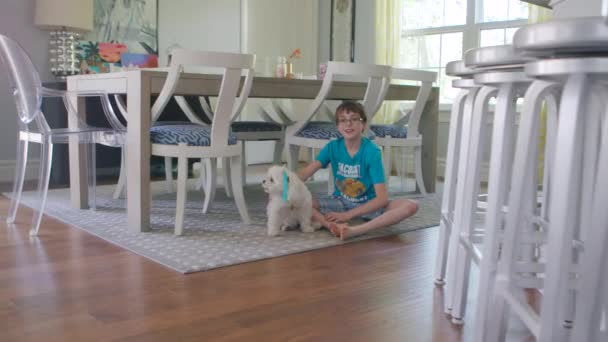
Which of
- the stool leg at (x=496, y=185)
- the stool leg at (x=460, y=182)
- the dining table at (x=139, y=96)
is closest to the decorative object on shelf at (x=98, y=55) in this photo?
the dining table at (x=139, y=96)

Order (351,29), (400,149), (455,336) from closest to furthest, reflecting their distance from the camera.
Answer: (455,336) < (400,149) < (351,29)

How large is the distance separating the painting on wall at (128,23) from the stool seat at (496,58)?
3852mm

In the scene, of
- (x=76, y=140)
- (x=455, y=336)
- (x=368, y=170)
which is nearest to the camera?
(x=455, y=336)

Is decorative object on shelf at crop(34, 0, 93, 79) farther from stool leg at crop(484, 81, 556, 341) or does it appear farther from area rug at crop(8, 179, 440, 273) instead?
stool leg at crop(484, 81, 556, 341)

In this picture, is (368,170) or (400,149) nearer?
(368,170)

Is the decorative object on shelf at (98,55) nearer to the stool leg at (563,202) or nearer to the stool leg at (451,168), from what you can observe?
the stool leg at (451,168)

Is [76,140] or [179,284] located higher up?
[76,140]

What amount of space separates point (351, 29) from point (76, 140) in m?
3.33

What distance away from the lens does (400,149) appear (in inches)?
204

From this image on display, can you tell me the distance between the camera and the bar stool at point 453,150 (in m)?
1.72

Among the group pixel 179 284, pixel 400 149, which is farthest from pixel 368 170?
pixel 400 149

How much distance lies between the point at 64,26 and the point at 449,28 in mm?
3034

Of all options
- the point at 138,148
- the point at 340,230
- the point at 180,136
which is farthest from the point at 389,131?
the point at 138,148

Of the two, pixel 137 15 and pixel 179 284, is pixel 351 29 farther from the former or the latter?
pixel 179 284
